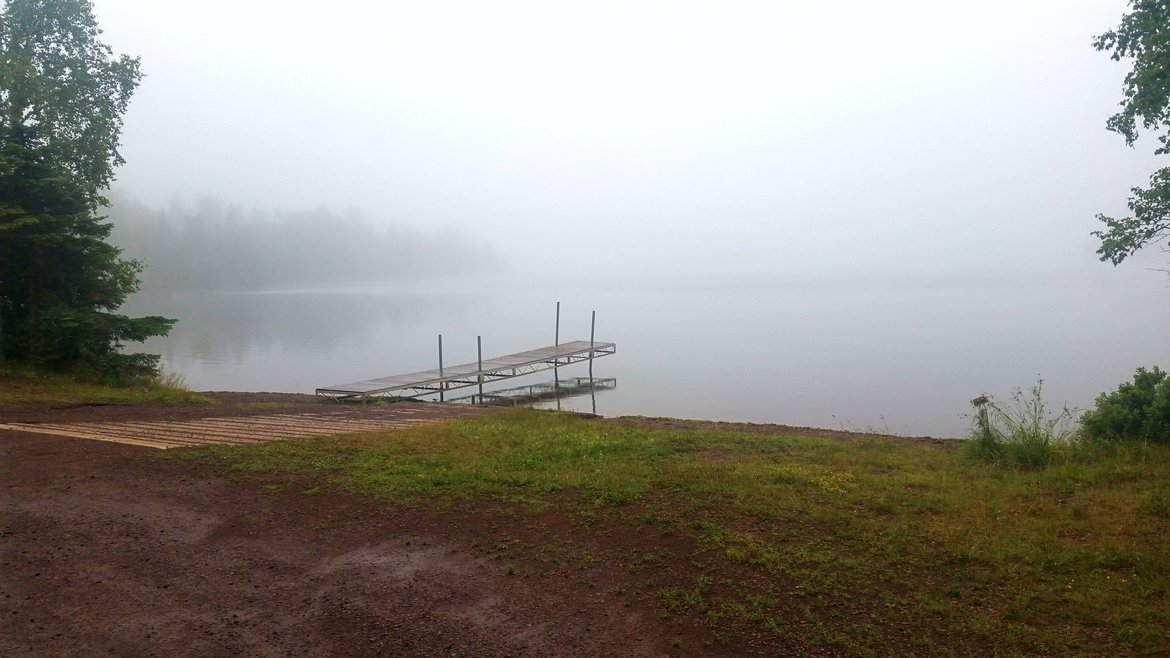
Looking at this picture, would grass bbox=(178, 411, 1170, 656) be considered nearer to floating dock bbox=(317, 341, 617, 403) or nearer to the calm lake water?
the calm lake water

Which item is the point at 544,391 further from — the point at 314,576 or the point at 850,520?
the point at 314,576

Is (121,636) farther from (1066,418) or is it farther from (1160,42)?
(1066,418)

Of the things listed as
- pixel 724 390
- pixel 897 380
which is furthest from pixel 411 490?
pixel 897 380

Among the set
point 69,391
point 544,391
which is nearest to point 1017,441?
point 69,391

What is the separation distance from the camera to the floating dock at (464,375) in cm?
1817

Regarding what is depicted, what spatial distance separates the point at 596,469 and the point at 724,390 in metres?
16.2

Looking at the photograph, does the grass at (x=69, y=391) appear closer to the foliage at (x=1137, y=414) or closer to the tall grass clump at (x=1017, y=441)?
the tall grass clump at (x=1017, y=441)

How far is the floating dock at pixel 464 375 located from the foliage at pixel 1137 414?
13.8 meters

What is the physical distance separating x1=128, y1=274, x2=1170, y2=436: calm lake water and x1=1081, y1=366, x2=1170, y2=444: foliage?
5.46 metres

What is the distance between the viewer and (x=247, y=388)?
22.0 metres

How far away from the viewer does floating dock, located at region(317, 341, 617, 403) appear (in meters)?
18.2

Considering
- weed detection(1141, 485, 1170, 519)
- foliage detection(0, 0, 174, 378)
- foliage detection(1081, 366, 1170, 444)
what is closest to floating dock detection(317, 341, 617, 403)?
foliage detection(0, 0, 174, 378)

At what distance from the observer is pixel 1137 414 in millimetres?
7383

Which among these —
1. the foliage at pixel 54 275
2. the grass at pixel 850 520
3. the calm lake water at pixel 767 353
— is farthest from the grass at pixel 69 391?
the calm lake water at pixel 767 353
